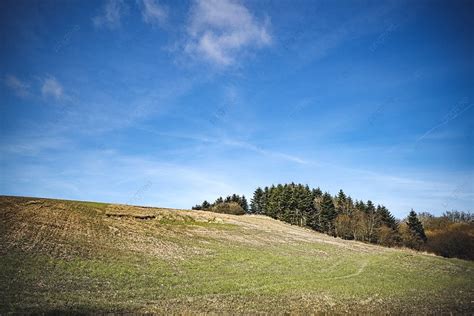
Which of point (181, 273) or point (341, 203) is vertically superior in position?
point (341, 203)

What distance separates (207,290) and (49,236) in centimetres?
2535

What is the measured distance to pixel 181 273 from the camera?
33.5 m

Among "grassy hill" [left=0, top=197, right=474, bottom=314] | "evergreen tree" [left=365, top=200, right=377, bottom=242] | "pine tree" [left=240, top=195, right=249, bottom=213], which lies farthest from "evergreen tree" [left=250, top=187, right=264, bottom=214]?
"grassy hill" [left=0, top=197, right=474, bottom=314]

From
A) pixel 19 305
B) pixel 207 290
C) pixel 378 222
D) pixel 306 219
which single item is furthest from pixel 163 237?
pixel 378 222

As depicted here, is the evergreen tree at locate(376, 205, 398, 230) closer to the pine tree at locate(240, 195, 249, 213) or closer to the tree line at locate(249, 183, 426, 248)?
the tree line at locate(249, 183, 426, 248)

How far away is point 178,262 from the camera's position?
3922cm

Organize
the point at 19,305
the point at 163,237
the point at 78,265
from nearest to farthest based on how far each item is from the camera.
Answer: the point at 19,305 < the point at 78,265 < the point at 163,237

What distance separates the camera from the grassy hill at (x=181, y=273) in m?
22.0

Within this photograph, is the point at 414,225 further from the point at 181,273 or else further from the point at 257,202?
the point at 181,273

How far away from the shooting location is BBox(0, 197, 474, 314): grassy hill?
22016 mm

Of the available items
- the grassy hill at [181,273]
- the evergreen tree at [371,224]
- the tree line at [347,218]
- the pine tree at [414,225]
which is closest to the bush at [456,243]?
the tree line at [347,218]

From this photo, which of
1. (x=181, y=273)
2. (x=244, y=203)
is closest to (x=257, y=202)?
(x=244, y=203)

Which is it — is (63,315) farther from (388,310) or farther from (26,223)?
(26,223)

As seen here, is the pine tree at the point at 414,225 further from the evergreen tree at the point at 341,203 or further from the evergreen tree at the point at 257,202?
the evergreen tree at the point at 257,202
